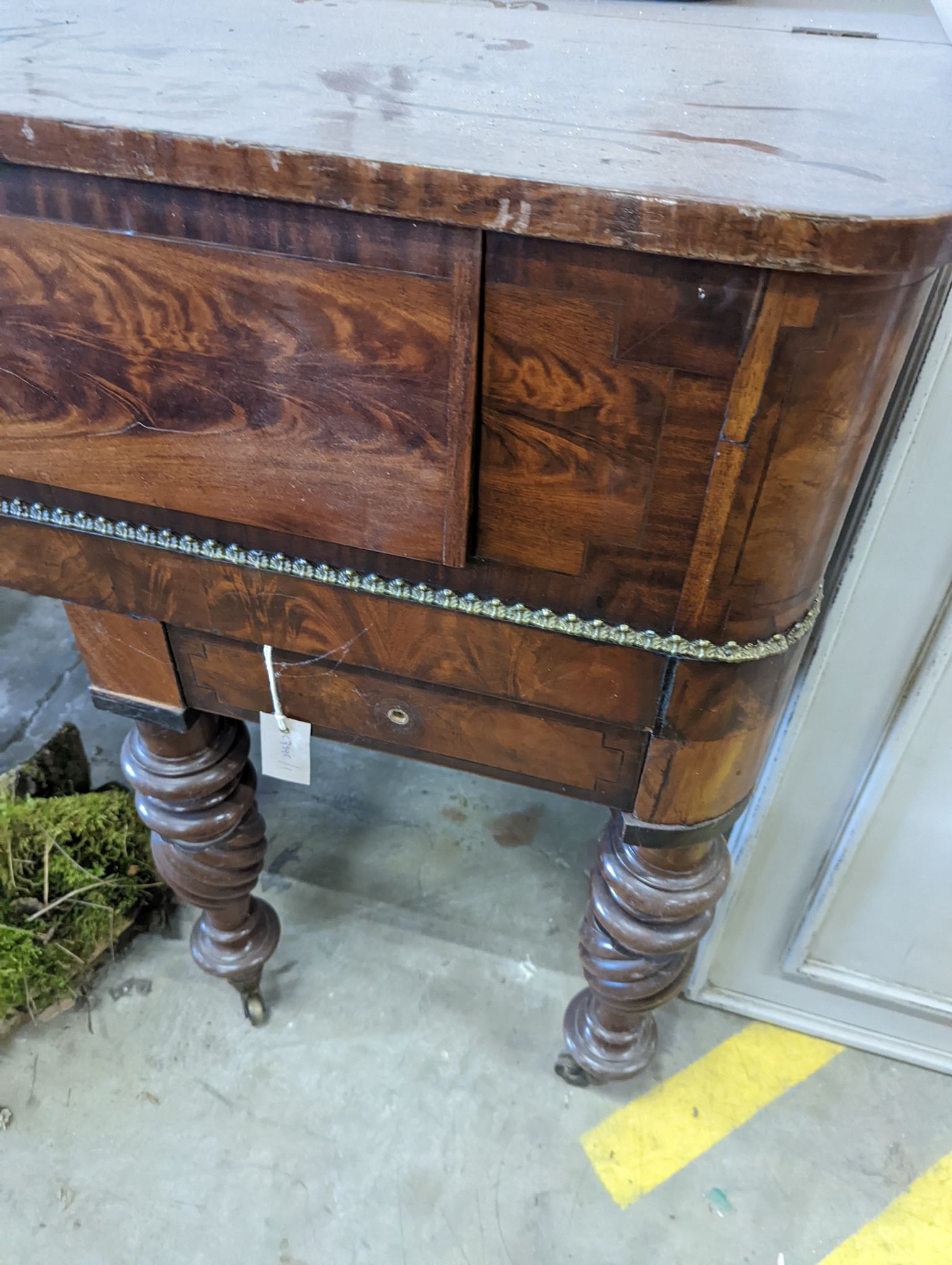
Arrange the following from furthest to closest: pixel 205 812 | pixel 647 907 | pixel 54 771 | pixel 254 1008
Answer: pixel 54 771
pixel 254 1008
pixel 205 812
pixel 647 907

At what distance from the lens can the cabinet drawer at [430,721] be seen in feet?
1.85

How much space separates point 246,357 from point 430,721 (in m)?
0.26

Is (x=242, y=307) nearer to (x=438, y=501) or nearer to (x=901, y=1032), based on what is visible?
(x=438, y=501)

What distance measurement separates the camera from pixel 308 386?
428 millimetres

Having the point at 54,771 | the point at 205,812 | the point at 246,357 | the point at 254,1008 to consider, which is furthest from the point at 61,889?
the point at 246,357

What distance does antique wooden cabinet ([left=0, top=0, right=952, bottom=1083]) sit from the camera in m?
0.36

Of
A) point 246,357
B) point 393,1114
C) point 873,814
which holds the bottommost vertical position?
point 393,1114

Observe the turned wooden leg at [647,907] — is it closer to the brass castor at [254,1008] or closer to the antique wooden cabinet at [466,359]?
the antique wooden cabinet at [466,359]

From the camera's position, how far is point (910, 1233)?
0.86 metres

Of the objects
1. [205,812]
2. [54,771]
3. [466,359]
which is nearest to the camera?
[466,359]

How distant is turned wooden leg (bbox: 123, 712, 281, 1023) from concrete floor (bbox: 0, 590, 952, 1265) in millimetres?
185

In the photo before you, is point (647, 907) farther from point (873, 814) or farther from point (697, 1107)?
point (697, 1107)

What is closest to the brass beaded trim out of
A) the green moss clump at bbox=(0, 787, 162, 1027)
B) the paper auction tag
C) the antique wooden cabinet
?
the antique wooden cabinet

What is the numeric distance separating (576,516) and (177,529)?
240 millimetres
